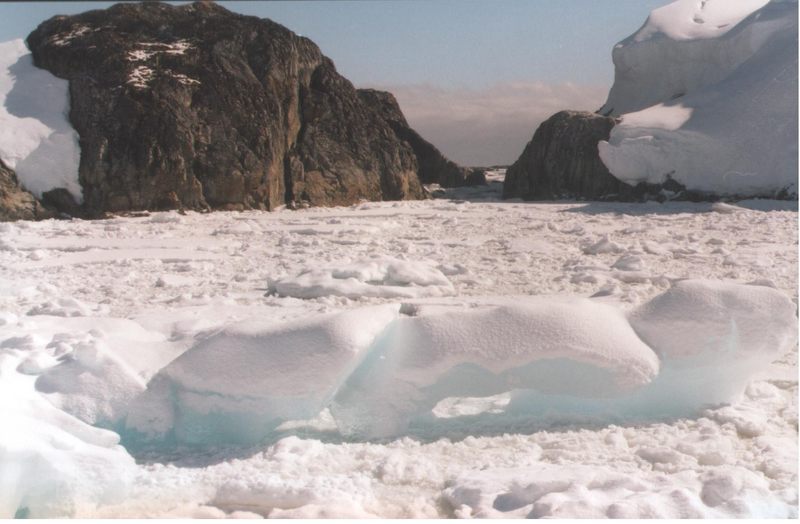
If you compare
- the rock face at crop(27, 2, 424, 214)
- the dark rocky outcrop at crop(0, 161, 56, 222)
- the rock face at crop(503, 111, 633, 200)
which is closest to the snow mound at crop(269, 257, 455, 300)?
the rock face at crop(27, 2, 424, 214)

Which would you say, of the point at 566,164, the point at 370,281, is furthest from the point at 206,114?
the point at 370,281

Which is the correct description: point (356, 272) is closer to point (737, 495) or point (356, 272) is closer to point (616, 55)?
point (737, 495)

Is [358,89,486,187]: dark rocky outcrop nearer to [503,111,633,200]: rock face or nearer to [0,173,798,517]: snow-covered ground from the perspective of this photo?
[503,111,633,200]: rock face

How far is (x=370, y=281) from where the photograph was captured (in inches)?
216

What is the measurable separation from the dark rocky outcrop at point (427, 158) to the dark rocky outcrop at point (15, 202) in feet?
28.4

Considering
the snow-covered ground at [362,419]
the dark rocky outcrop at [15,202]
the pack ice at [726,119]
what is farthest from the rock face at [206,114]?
the snow-covered ground at [362,419]

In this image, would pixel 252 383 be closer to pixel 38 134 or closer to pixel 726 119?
pixel 38 134

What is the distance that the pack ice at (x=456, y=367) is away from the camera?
A: 3.01 meters

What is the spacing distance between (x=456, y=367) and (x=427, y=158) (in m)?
15.0

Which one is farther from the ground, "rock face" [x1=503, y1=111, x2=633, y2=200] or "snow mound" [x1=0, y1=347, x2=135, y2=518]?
"rock face" [x1=503, y1=111, x2=633, y2=200]

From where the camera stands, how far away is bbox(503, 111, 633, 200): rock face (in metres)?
11.8

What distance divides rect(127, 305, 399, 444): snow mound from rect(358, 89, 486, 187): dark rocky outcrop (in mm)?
14169

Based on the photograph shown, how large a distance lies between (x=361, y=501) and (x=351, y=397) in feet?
2.02

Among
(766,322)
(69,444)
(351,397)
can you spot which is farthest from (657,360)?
(69,444)
